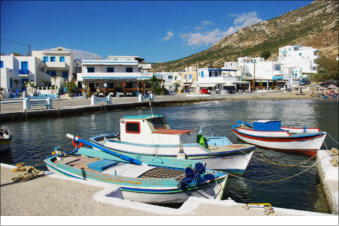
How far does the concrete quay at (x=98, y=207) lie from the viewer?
5379 mm

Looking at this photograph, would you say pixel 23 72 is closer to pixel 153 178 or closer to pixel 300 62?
pixel 153 178

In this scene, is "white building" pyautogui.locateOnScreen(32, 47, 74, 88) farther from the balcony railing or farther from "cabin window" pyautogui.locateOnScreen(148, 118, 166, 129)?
"cabin window" pyautogui.locateOnScreen(148, 118, 166, 129)

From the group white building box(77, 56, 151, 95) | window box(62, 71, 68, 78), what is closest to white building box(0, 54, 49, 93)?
window box(62, 71, 68, 78)

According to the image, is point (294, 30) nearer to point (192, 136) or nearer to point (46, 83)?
point (46, 83)

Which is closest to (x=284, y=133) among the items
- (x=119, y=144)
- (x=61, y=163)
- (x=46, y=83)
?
(x=119, y=144)

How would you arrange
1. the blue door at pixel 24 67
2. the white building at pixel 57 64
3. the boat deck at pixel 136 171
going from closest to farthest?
the boat deck at pixel 136 171, the blue door at pixel 24 67, the white building at pixel 57 64

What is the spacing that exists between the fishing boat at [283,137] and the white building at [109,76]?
3897 cm

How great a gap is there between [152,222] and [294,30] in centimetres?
18408

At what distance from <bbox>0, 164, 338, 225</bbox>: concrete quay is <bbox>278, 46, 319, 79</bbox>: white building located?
8727 cm

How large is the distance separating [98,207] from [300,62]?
325 ft

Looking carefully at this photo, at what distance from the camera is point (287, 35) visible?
533 ft

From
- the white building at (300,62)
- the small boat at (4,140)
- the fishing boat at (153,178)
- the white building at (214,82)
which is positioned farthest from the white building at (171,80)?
the fishing boat at (153,178)

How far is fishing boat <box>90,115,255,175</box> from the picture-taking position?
11656 mm

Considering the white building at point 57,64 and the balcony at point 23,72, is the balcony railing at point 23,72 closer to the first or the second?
the balcony at point 23,72
